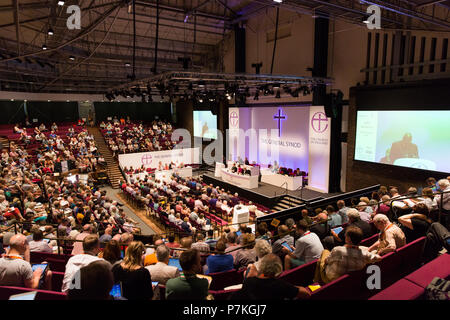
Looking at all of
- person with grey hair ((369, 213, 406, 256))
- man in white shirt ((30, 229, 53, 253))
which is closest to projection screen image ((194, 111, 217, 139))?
man in white shirt ((30, 229, 53, 253))

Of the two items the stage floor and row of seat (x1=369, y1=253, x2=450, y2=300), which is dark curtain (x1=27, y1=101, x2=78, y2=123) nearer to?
the stage floor

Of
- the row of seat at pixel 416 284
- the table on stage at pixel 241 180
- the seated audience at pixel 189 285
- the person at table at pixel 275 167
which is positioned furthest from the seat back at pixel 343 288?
the person at table at pixel 275 167

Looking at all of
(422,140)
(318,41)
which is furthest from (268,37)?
(422,140)

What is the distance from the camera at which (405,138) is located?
9.24 meters

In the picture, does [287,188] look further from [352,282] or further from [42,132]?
[42,132]

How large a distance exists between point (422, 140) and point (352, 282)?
809 centimetres

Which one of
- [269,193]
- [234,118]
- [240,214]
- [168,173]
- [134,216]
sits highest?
[234,118]

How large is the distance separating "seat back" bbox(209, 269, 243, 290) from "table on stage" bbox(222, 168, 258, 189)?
976cm

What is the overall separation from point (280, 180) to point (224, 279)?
33.2ft

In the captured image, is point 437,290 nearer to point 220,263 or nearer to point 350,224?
point 350,224

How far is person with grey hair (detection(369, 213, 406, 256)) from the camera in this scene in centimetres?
316

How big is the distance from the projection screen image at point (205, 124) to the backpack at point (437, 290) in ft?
57.2

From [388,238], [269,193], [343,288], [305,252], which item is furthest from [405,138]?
[343,288]
